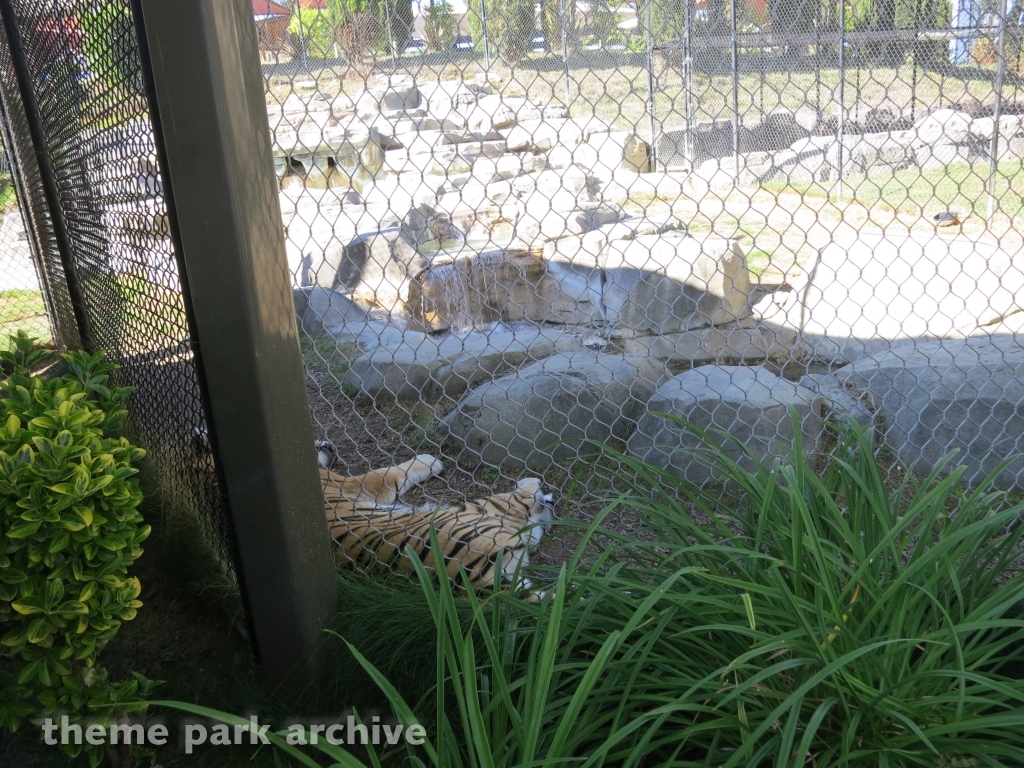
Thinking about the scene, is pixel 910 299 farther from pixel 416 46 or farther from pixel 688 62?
pixel 416 46

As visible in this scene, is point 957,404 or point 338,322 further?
point 338,322

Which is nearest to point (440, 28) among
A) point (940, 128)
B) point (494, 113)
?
point (494, 113)

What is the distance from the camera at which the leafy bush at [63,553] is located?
1.41 metres

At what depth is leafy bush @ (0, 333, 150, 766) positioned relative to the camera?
141 centimetres

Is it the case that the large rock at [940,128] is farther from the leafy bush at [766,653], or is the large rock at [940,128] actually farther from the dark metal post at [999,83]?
the leafy bush at [766,653]

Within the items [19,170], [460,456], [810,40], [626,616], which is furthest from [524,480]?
[19,170]

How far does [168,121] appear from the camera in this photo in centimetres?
160

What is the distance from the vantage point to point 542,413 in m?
3.32

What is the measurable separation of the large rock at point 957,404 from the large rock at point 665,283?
4.95 feet

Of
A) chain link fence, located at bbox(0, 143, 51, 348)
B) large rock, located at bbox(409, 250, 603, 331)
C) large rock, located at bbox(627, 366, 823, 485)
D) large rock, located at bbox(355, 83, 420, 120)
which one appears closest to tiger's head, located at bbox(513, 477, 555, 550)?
large rock, located at bbox(627, 366, 823, 485)

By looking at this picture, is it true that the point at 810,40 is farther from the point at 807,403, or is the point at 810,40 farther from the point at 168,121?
the point at 168,121

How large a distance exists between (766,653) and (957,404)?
2.02m

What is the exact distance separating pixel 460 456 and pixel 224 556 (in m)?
1.46

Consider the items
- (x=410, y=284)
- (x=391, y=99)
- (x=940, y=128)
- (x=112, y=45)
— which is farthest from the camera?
(x=391, y=99)
